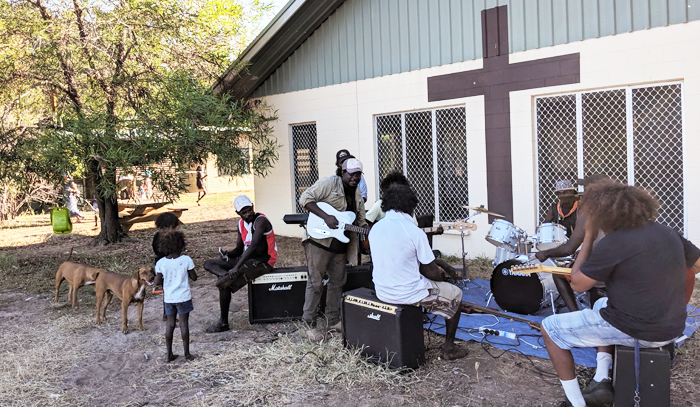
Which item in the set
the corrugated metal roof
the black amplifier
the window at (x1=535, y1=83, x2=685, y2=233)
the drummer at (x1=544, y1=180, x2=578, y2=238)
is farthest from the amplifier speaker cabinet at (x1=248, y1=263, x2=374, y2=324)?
the corrugated metal roof

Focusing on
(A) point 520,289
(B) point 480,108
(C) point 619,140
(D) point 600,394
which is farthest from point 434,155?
(D) point 600,394

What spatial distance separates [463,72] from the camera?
9.01 m

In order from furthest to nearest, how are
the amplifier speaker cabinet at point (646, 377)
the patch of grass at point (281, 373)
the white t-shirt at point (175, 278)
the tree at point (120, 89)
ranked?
the tree at point (120, 89)
the white t-shirt at point (175, 278)
the patch of grass at point (281, 373)
the amplifier speaker cabinet at point (646, 377)

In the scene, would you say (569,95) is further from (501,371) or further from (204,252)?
(204,252)

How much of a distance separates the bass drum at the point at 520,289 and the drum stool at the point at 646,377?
87.0 inches

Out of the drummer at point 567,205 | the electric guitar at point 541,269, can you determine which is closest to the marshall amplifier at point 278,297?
the electric guitar at point 541,269

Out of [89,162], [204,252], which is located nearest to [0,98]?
[89,162]

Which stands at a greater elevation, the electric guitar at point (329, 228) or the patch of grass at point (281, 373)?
the electric guitar at point (329, 228)

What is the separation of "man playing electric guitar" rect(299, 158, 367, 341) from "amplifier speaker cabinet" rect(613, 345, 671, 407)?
8.98 ft

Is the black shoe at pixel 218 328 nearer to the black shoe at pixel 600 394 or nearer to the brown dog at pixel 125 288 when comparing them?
the brown dog at pixel 125 288

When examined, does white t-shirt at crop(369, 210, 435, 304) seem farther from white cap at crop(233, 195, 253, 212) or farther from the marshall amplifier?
white cap at crop(233, 195, 253, 212)

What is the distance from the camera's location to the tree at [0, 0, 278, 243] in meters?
7.98

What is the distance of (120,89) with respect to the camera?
32.0 feet

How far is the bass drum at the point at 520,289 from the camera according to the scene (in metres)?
5.71
